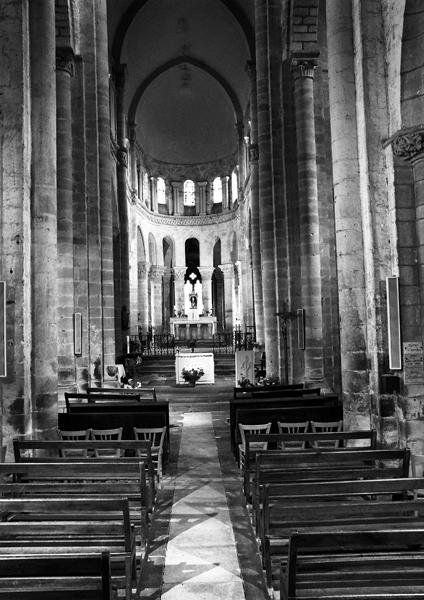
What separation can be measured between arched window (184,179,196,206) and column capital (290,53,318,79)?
90.5ft

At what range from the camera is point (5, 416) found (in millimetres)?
8656

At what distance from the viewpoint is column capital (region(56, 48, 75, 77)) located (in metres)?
14.8

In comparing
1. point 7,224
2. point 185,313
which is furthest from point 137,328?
point 7,224

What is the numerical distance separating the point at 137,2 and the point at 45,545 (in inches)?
1212

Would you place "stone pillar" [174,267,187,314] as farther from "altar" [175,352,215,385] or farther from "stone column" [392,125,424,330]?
"stone column" [392,125,424,330]

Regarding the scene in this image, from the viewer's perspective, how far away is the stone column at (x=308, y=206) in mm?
15684

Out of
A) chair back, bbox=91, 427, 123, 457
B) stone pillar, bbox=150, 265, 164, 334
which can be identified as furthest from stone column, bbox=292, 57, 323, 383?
stone pillar, bbox=150, 265, 164, 334

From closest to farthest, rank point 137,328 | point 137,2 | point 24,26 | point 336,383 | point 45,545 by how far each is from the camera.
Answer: point 45,545 < point 24,26 < point 336,383 < point 137,2 < point 137,328

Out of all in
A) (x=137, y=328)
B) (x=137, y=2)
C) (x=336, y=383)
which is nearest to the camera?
(x=336, y=383)

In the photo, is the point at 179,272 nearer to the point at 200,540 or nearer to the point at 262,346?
the point at 262,346

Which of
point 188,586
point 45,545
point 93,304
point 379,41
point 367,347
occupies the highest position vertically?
point 379,41

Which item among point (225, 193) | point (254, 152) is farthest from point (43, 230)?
point (225, 193)

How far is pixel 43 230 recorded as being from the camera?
383 inches

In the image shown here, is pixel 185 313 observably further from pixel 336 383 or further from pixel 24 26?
pixel 24 26
